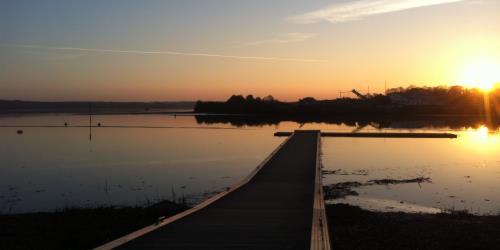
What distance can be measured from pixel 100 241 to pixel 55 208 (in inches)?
182

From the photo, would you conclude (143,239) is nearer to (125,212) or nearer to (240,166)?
(125,212)

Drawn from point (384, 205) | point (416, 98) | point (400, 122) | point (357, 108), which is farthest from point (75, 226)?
point (416, 98)

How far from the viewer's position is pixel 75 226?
10.7 m

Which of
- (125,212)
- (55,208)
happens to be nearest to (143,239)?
(125,212)

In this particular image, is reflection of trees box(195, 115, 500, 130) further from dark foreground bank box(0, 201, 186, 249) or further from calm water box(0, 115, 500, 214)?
dark foreground bank box(0, 201, 186, 249)

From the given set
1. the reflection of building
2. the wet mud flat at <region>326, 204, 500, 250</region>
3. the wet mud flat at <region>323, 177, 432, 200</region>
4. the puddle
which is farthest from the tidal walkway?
the reflection of building

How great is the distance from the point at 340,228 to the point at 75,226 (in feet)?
17.8

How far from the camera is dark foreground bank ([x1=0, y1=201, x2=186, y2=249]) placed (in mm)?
9227

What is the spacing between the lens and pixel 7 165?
22.5 metres

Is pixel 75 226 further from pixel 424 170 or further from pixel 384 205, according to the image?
pixel 424 170

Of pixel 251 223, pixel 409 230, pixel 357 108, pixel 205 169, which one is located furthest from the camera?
pixel 357 108

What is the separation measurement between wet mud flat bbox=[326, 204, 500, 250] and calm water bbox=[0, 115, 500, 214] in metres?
1.33

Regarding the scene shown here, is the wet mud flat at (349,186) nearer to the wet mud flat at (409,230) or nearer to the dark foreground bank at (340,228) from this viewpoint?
the dark foreground bank at (340,228)

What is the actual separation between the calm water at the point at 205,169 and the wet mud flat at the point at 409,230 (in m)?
1.33
